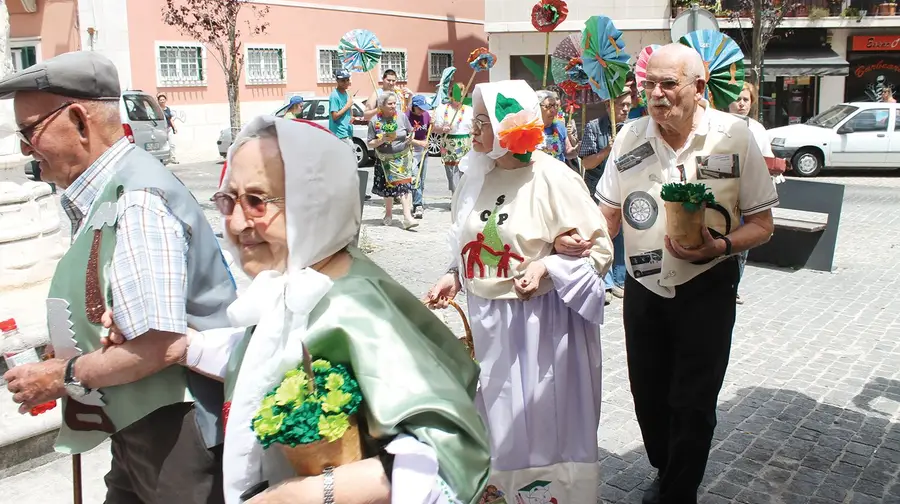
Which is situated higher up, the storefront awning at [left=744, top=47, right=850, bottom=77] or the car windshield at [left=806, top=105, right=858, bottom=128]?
the storefront awning at [left=744, top=47, right=850, bottom=77]

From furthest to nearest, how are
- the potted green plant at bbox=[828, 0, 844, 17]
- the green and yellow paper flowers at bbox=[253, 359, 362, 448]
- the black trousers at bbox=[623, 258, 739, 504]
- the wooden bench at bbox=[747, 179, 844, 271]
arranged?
the potted green plant at bbox=[828, 0, 844, 17], the wooden bench at bbox=[747, 179, 844, 271], the black trousers at bbox=[623, 258, 739, 504], the green and yellow paper flowers at bbox=[253, 359, 362, 448]

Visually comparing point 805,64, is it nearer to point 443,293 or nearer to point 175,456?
point 443,293

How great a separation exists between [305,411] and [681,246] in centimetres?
201

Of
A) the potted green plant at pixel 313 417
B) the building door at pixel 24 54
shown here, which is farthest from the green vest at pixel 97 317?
the building door at pixel 24 54

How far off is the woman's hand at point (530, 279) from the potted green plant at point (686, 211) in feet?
1.76

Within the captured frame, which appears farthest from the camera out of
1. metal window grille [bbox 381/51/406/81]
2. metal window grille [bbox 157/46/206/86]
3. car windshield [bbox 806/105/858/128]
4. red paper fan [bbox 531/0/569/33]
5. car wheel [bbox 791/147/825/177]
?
metal window grille [bbox 381/51/406/81]

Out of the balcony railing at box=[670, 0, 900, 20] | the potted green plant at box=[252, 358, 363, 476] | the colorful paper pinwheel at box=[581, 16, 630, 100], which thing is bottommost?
the potted green plant at box=[252, 358, 363, 476]

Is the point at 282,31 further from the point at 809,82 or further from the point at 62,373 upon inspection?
the point at 62,373

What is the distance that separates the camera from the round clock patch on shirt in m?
3.55

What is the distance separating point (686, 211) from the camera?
315 centimetres

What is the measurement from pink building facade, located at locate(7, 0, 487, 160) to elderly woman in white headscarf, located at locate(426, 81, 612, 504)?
70.4ft

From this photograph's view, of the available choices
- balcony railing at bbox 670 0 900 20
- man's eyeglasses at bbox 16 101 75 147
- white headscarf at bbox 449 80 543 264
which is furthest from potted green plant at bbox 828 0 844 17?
man's eyeglasses at bbox 16 101 75 147

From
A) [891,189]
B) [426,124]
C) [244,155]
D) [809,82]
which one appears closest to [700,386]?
[244,155]

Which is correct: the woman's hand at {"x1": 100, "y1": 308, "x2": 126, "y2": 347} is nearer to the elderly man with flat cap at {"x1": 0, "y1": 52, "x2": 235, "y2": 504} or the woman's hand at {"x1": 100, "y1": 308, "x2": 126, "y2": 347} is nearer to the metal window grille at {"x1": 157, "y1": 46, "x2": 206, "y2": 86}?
the elderly man with flat cap at {"x1": 0, "y1": 52, "x2": 235, "y2": 504}
